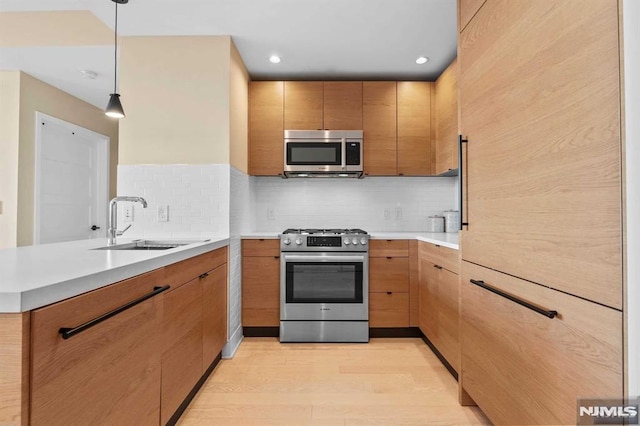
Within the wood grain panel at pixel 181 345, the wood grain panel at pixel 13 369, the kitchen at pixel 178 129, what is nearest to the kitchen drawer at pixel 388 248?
the kitchen at pixel 178 129

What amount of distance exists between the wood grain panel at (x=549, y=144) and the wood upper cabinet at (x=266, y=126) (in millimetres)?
1925

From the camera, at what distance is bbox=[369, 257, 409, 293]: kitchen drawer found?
2875 millimetres

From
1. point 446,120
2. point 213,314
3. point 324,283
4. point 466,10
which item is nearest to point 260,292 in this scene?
point 324,283

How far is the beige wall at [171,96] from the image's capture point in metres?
2.53

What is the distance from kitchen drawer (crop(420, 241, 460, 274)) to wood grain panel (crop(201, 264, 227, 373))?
157 cm

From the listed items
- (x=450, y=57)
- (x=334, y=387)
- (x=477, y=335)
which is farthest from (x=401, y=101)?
(x=334, y=387)

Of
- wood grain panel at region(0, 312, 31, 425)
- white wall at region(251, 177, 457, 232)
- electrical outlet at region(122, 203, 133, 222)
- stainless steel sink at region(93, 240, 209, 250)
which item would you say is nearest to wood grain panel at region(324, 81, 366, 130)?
white wall at region(251, 177, 457, 232)

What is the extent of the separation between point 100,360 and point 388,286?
2283 mm

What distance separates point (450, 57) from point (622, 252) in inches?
101

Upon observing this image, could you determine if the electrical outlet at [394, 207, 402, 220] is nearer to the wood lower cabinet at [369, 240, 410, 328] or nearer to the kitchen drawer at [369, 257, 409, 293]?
the wood lower cabinet at [369, 240, 410, 328]

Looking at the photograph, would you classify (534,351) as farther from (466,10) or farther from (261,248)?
(261,248)

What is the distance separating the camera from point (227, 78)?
2.53 meters

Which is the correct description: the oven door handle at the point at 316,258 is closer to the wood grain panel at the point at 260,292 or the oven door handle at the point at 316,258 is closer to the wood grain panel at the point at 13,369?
the wood grain panel at the point at 260,292

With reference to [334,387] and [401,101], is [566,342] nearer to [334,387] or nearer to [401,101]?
[334,387]
